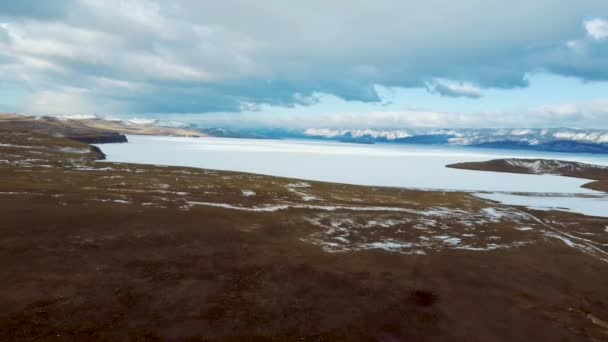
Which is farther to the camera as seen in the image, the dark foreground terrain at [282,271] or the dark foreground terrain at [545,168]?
the dark foreground terrain at [545,168]

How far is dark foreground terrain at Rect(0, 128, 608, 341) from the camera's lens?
647 inches

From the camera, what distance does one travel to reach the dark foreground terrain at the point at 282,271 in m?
16.4

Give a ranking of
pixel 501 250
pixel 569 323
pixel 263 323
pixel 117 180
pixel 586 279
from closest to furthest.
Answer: pixel 263 323, pixel 569 323, pixel 586 279, pixel 501 250, pixel 117 180

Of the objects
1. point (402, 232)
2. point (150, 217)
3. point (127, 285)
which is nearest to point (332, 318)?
point (127, 285)

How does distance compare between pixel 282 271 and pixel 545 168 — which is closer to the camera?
pixel 282 271

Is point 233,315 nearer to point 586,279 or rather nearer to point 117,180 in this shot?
point 586,279

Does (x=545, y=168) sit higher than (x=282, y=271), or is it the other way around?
(x=545, y=168)

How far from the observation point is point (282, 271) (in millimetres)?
22984

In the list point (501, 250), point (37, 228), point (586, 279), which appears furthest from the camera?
Result: point (501, 250)

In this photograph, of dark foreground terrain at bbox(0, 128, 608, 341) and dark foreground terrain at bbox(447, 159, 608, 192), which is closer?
dark foreground terrain at bbox(0, 128, 608, 341)

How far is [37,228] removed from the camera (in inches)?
1078

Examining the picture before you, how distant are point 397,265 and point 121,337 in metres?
18.3

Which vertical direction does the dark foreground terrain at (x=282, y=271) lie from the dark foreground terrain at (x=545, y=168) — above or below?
below

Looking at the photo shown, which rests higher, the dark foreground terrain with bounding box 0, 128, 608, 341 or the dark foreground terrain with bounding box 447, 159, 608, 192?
the dark foreground terrain with bounding box 447, 159, 608, 192
